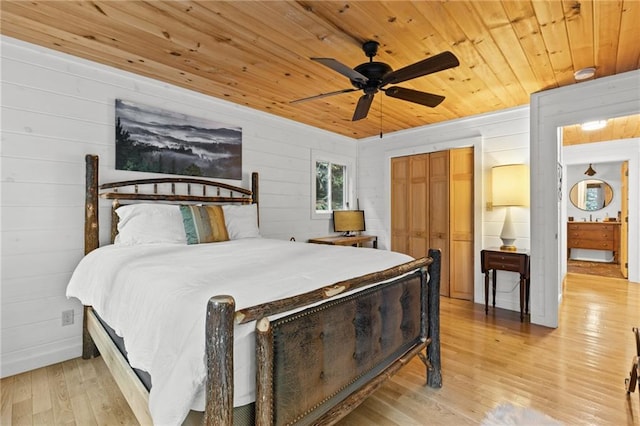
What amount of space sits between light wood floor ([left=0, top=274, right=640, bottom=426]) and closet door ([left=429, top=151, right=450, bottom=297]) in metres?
1.28

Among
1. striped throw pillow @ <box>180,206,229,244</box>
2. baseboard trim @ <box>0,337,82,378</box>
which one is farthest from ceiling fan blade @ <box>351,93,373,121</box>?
baseboard trim @ <box>0,337,82,378</box>

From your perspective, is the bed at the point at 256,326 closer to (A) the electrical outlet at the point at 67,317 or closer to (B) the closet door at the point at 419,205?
(A) the electrical outlet at the point at 67,317

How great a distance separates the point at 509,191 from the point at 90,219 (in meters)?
4.46

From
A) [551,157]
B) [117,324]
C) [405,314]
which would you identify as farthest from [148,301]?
[551,157]

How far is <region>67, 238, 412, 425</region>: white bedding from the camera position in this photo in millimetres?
1146

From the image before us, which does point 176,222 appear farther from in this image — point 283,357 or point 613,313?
point 613,313

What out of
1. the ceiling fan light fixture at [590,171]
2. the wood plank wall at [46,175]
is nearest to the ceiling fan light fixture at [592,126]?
the ceiling fan light fixture at [590,171]

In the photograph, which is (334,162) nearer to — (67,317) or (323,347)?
(67,317)

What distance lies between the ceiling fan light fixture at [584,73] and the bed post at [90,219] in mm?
4486

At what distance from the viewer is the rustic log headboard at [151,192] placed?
8.82 feet

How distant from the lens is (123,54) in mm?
2617

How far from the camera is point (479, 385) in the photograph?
2.24 m

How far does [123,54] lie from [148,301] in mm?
2280

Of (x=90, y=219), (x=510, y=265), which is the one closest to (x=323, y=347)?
(x=90, y=219)
